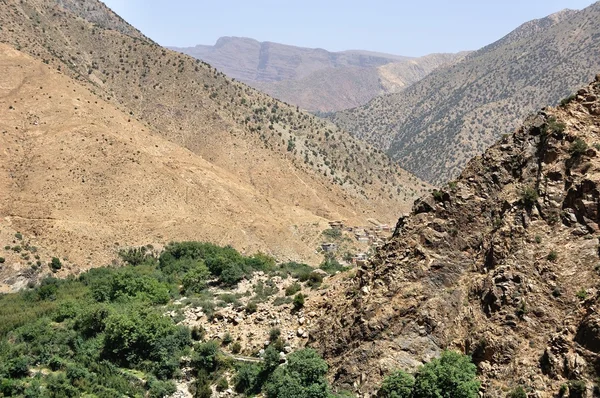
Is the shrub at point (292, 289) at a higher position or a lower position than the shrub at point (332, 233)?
higher

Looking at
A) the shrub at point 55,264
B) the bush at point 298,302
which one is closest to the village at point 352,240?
the bush at point 298,302

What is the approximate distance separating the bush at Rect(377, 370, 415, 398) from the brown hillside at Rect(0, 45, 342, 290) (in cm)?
3795

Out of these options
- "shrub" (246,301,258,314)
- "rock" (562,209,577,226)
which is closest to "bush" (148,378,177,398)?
"shrub" (246,301,258,314)

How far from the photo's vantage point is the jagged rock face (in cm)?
2122

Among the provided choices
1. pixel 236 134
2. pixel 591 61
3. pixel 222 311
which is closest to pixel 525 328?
pixel 222 311

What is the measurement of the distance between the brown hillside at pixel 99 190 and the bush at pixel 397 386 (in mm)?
37949

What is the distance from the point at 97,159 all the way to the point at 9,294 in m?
22.5

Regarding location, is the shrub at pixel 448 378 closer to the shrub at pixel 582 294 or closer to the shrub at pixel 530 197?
the shrub at pixel 582 294

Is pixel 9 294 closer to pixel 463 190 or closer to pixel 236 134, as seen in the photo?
pixel 463 190

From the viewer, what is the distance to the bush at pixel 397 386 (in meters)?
21.3

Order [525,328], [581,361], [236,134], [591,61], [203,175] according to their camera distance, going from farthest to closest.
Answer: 1. [591,61]
2. [236,134]
3. [203,175]
4. [525,328]
5. [581,361]

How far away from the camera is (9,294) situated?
44.2 metres

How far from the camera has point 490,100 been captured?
540 ft

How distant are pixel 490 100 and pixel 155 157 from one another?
4963 inches
